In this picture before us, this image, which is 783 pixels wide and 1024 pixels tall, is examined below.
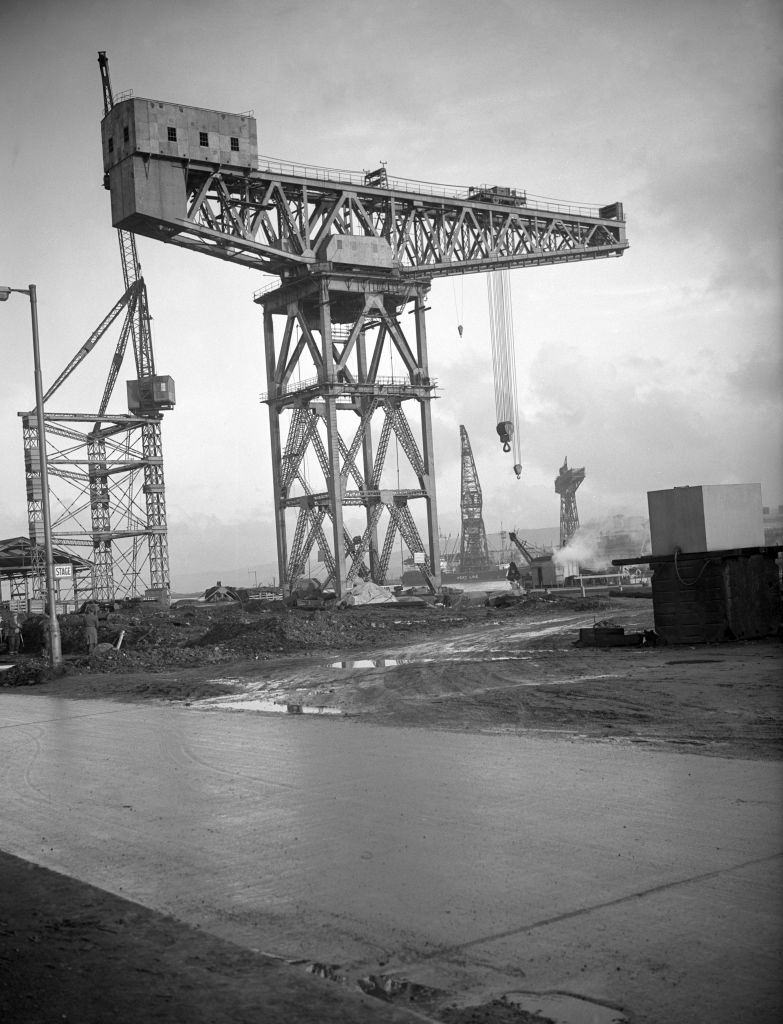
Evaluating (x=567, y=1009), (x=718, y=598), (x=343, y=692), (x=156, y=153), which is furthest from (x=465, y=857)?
(x=156, y=153)

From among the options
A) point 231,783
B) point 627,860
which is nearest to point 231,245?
point 231,783

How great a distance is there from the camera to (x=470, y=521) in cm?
16200

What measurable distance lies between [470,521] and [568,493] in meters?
19.1

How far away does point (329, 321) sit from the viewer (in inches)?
2483

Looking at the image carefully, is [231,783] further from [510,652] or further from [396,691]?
[510,652]

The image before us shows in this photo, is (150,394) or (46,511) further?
(150,394)

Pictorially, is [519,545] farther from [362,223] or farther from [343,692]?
[343,692]

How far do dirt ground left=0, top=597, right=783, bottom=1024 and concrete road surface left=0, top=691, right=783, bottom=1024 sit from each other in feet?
1.70

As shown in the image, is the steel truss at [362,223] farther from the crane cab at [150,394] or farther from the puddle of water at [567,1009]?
the puddle of water at [567,1009]

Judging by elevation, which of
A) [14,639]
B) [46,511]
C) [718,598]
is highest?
[46,511]

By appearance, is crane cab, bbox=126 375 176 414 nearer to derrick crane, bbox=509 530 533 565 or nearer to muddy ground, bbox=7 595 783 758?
derrick crane, bbox=509 530 533 565

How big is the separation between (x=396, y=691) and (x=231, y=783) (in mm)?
8804

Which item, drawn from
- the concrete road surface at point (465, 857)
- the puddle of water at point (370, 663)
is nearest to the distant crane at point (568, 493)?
the puddle of water at point (370, 663)

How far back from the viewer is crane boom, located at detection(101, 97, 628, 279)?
54.2 metres
